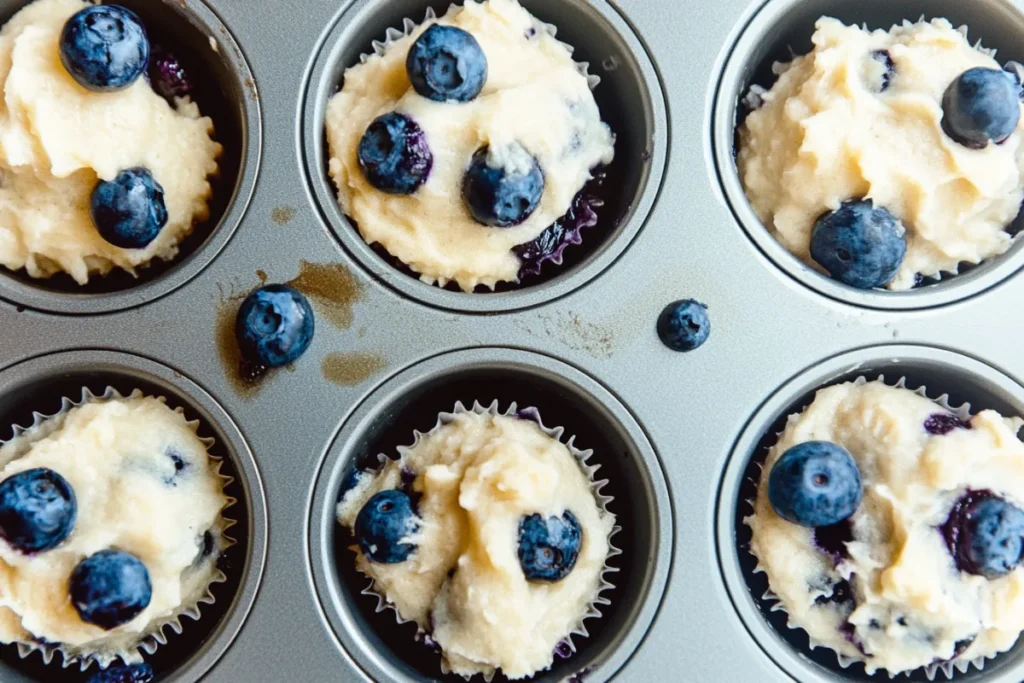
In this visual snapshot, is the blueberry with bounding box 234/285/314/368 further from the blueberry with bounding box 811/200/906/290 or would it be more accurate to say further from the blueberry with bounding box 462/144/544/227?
the blueberry with bounding box 811/200/906/290

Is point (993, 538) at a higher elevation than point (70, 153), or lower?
lower

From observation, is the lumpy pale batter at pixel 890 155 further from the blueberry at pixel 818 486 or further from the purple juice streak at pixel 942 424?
the blueberry at pixel 818 486

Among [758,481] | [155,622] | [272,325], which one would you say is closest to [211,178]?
[272,325]

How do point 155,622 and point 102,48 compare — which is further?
point 155,622

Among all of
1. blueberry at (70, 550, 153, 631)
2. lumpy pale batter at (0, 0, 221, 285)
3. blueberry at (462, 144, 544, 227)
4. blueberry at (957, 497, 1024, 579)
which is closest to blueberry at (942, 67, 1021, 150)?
blueberry at (957, 497, 1024, 579)

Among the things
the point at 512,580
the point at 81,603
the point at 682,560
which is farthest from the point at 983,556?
the point at 81,603

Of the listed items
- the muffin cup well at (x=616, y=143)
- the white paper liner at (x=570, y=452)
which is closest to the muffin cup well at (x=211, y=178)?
the muffin cup well at (x=616, y=143)

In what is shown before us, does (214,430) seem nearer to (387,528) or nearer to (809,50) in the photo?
(387,528)
